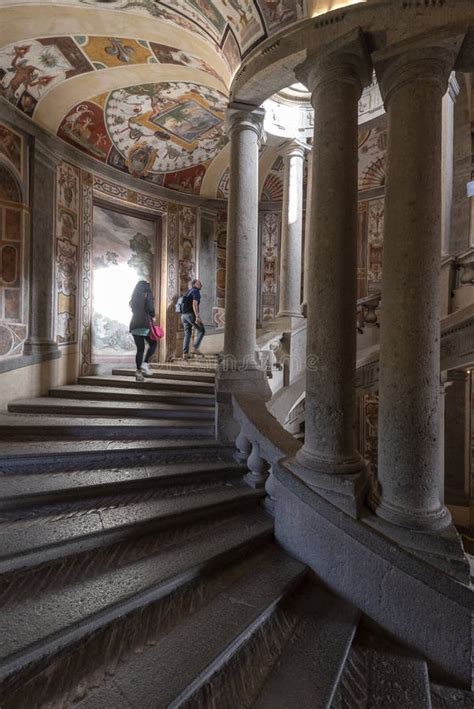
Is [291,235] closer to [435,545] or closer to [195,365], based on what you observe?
[195,365]

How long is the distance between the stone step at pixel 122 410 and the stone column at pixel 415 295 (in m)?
2.16

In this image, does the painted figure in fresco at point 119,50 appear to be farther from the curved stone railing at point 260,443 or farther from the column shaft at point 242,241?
the curved stone railing at point 260,443

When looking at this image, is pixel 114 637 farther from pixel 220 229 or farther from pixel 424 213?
pixel 220 229

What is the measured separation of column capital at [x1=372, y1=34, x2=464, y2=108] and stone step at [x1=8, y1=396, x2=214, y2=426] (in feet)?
10.9

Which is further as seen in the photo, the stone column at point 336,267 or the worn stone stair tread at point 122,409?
the worn stone stair tread at point 122,409

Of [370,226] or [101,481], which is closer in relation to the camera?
[101,481]

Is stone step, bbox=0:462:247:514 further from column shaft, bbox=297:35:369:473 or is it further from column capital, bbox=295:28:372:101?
column capital, bbox=295:28:372:101

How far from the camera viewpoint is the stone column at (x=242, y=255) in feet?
12.3

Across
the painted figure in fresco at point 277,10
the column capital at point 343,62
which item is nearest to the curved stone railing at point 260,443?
the column capital at point 343,62

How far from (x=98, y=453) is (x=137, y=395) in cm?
143

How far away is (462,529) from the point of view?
7527 mm

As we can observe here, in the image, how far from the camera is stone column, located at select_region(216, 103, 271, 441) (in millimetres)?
3740

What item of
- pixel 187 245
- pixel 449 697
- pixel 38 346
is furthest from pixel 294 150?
pixel 449 697

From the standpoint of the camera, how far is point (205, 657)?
5.28ft
